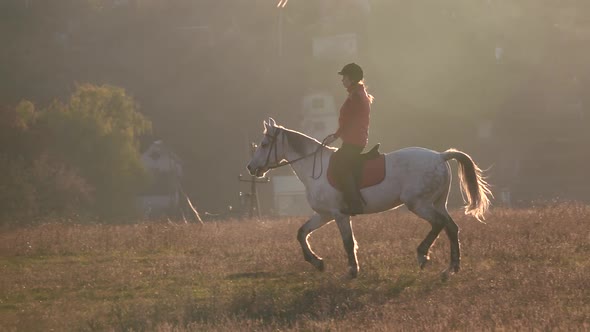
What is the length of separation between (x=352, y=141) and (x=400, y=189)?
0.98 meters

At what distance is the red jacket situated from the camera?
14680 millimetres

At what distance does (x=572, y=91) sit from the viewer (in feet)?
293

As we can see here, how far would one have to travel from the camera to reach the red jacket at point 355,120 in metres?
14.7

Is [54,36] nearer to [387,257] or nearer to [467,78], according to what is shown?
[467,78]

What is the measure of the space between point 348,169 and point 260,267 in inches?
104

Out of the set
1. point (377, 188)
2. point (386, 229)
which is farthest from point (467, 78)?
point (377, 188)

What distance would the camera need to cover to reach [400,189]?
14.8 meters

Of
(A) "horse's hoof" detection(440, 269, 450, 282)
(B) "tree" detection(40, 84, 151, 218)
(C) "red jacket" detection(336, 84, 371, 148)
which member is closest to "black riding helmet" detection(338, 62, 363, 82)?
(C) "red jacket" detection(336, 84, 371, 148)

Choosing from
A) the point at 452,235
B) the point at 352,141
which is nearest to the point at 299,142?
the point at 352,141

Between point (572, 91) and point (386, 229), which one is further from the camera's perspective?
point (572, 91)

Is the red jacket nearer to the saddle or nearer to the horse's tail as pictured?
the saddle

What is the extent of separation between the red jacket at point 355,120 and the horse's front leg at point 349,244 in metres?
1.15

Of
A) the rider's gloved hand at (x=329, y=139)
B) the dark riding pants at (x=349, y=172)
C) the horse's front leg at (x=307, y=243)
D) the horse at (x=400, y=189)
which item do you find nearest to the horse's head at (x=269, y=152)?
the horse at (x=400, y=189)

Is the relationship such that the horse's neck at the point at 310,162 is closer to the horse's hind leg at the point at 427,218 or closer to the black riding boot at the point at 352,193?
the black riding boot at the point at 352,193
